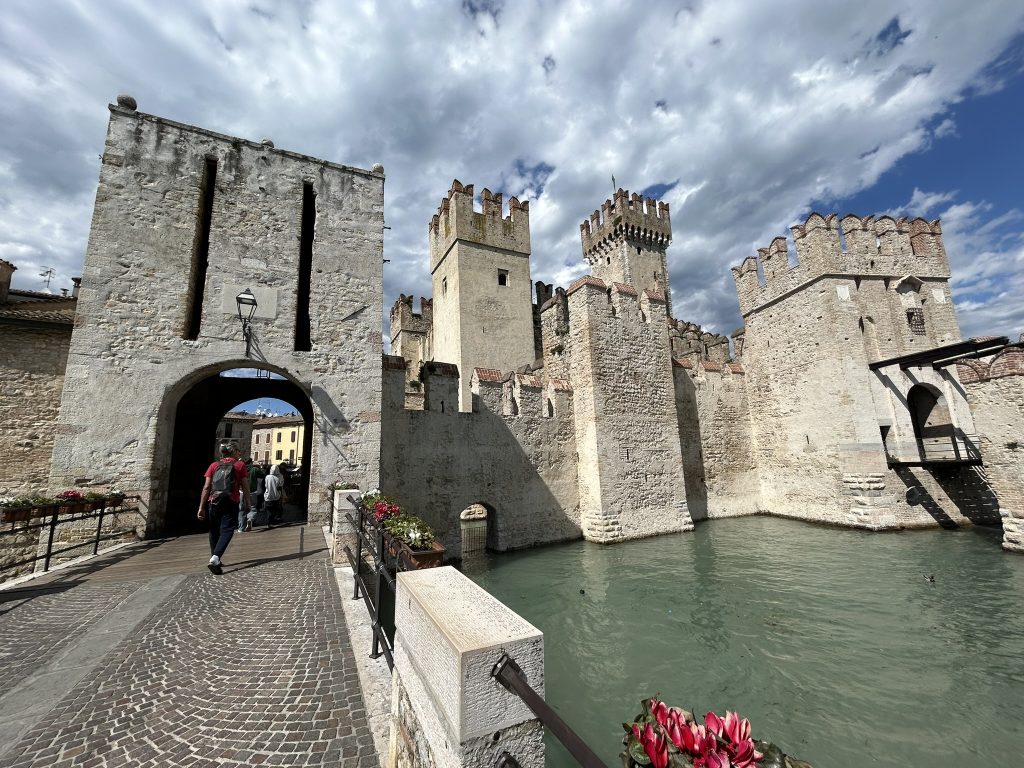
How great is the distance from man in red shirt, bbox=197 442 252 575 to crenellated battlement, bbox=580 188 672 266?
90.5 ft

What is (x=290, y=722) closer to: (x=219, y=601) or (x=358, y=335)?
(x=219, y=601)

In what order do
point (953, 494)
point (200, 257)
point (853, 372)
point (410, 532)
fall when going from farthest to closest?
point (853, 372) → point (953, 494) → point (200, 257) → point (410, 532)

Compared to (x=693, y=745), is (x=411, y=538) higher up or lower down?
higher up

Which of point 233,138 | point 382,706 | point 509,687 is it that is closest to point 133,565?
point 382,706

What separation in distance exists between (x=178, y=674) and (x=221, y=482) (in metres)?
3.08

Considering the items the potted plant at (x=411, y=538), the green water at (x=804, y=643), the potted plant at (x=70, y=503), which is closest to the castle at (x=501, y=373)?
the potted plant at (x=70, y=503)

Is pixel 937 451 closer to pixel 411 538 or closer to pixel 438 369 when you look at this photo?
pixel 438 369

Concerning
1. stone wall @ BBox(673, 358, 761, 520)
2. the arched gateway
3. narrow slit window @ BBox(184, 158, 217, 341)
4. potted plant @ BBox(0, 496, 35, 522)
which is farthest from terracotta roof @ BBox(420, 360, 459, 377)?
stone wall @ BBox(673, 358, 761, 520)

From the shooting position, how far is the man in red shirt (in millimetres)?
5586

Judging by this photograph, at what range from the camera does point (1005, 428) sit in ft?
35.5

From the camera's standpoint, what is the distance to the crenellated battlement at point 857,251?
49.0 ft

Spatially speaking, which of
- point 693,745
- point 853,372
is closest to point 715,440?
point 853,372

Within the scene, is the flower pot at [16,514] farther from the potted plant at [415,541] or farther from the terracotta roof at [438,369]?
the terracotta roof at [438,369]

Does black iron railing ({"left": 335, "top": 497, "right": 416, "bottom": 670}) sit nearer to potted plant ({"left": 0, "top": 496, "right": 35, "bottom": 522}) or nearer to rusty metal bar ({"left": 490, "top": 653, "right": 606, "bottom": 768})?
rusty metal bar ({"left": 490, "top": 653, "right": 606, "bottom": 768})
